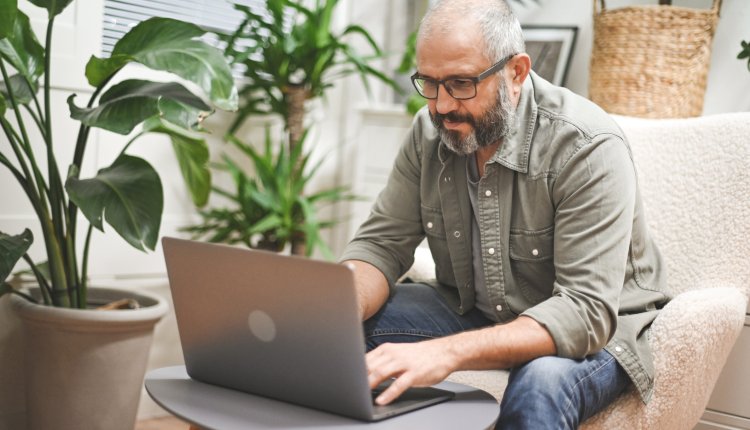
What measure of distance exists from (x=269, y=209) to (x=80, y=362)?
32.5 inches

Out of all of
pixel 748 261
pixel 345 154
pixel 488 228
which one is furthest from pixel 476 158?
pixel 345 154

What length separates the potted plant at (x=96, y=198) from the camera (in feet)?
5.70

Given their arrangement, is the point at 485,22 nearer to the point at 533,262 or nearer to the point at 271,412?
the point at 533,262

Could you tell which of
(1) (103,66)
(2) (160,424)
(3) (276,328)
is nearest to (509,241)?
(3) (276,328)

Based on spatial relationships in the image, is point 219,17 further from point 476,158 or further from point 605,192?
point 605,192

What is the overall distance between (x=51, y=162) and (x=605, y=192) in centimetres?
118

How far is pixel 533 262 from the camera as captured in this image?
60.2 inches

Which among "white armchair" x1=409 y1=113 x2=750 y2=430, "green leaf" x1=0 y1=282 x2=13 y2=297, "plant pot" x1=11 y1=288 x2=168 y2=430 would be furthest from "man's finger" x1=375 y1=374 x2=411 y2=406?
"green leaf" x1=0 y1=282 x2=13 y2=297

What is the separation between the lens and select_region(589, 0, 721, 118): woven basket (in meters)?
2.07

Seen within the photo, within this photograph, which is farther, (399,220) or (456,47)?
(399,220)

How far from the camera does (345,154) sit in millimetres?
3115

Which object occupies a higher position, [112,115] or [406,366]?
[112,115]

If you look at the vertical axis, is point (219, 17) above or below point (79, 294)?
above

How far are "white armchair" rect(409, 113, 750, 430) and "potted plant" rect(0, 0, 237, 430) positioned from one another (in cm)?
62
